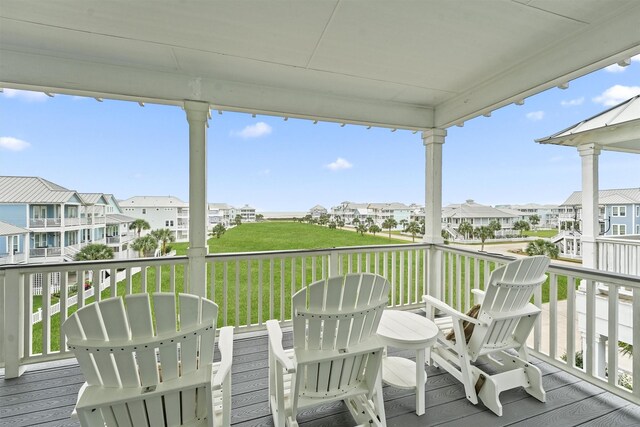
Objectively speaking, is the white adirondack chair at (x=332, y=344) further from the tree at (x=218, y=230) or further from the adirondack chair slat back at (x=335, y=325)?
the tree at (x=218, y=230)

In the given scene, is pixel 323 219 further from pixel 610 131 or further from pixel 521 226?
pixel 610 131

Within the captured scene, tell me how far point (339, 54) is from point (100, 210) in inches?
113

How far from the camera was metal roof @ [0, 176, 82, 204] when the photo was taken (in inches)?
97.4

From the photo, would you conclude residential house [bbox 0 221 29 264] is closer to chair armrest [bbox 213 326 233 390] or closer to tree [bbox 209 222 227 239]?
tree [bbox 209 222 227 239]

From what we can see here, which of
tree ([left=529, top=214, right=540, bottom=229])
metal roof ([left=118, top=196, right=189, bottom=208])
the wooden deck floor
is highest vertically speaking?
metal roof ([left=118, top=196, right=189, bottom=208])

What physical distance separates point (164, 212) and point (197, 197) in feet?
1.59

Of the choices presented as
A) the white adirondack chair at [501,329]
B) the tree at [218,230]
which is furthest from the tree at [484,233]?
the tree at [218,230]

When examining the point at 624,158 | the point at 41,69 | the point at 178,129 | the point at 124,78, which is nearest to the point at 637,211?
the point at 624,158

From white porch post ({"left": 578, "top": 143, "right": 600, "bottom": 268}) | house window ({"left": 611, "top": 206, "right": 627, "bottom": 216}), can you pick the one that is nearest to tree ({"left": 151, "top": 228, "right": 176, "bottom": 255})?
white porch post ({"left": 578, "top": 143, "right": 600, "bottom": 268})

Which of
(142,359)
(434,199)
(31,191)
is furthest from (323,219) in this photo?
(31,191)

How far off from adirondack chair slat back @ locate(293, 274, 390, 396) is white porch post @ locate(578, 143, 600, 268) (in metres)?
4.22

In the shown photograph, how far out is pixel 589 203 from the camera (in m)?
3.88

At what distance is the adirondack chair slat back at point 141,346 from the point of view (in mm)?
1127

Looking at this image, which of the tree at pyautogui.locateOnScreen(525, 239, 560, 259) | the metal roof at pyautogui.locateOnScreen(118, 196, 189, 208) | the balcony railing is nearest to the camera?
the balcony railing
